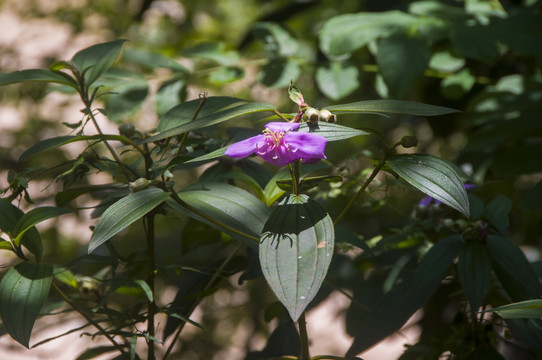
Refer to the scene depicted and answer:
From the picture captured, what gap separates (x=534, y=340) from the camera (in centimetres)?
61

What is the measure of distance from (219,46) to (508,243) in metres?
0.79

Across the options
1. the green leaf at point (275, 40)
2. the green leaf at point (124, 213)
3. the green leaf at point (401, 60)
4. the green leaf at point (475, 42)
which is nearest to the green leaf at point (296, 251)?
the green leaf at point (124, 213)

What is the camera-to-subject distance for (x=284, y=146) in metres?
0.47

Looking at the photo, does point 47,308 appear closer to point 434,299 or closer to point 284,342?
point 284,342

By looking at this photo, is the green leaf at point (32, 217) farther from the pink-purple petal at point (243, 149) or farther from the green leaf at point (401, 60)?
the green leaf at point (401, 60)

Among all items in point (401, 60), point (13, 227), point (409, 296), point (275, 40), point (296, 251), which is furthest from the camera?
point (275, 40)

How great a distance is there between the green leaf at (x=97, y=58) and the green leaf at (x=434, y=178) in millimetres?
351

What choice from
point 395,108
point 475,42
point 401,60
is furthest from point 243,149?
point 475,42

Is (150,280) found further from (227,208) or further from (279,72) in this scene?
(279,72)

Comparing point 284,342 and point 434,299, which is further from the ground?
point 284,342

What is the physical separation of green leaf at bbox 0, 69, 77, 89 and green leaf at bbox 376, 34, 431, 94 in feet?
1.62

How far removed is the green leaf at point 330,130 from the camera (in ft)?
1.48

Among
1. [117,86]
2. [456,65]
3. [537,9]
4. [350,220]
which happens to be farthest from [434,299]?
[117,86]

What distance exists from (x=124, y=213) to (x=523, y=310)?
352 millimetres
